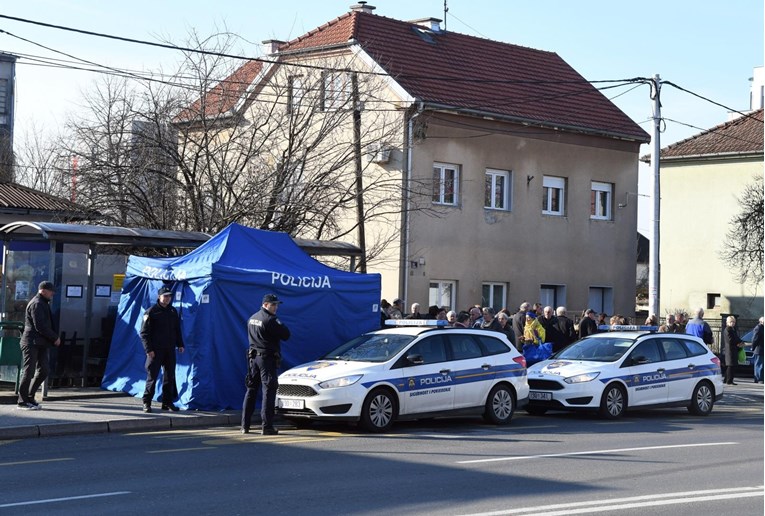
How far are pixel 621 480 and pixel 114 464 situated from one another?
530 centimetres

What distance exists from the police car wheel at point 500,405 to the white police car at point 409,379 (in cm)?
2

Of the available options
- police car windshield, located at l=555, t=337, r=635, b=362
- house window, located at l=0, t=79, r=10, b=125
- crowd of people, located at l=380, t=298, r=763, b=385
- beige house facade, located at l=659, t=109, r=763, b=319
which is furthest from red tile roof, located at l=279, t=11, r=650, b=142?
house window, located at l=0, t=79, r=10, b=125

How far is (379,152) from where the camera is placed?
2648 cm

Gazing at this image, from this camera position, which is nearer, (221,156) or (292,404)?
(292,404)

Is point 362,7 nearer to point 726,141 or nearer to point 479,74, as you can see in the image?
point 479,74

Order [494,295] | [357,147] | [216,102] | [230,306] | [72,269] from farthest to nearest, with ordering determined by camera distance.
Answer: [494,295] < [357,147] < [216,102] < [72,269] < [230,306]

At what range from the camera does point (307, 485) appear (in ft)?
34.6

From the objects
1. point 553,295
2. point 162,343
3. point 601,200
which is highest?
point 601,200

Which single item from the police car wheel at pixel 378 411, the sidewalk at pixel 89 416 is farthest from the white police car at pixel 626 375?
the sidewalk at pixel 89 416

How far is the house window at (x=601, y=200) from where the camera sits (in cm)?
3659

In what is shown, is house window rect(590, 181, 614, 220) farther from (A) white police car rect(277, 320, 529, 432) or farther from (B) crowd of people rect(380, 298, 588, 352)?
(A) white police car rect(277, 320, 529, 432)

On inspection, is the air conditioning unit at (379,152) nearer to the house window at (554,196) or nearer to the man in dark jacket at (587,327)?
the man in dark jacket at (587,327)

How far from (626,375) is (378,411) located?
526 cm

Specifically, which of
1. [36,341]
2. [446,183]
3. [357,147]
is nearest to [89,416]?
[36,341]
